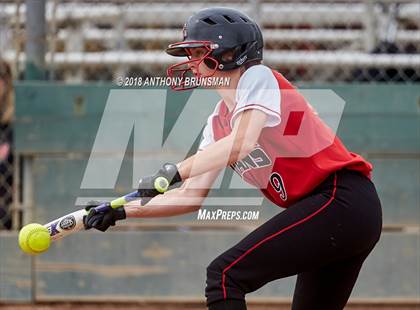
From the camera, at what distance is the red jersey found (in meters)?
3.80

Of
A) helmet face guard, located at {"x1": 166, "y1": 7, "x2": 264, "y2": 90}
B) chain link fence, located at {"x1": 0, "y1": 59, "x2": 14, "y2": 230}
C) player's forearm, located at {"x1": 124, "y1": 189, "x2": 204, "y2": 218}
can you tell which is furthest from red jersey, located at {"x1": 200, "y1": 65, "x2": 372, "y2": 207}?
chain link fence, located at {"x1": 0, "y1": 59, "x2": 14, "y2": 230}

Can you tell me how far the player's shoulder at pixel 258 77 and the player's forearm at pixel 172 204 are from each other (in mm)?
642

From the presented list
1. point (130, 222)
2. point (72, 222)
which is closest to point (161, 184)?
point (72, 222)

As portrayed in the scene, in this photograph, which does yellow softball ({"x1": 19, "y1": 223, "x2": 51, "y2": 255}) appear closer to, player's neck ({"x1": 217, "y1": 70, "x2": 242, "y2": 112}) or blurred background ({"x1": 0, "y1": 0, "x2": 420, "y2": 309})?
player's neck ({"x1": 217, "y1": 70, "x2": 242, "y2": 112})

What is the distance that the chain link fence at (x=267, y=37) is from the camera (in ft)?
22.2

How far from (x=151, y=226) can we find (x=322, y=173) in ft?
8.88

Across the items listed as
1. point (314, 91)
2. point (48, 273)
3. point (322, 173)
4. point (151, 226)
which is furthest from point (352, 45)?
point (322, 173)

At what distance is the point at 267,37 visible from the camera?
740cm

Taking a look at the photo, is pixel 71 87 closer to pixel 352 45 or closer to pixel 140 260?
pixel 140 260

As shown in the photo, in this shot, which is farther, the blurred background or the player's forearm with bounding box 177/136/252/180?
the blurred background

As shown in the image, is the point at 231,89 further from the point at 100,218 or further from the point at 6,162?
the point at 6,162

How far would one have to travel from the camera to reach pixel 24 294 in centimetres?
623

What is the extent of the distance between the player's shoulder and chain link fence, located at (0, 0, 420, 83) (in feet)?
8.43

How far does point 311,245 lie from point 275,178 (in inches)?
14.8
